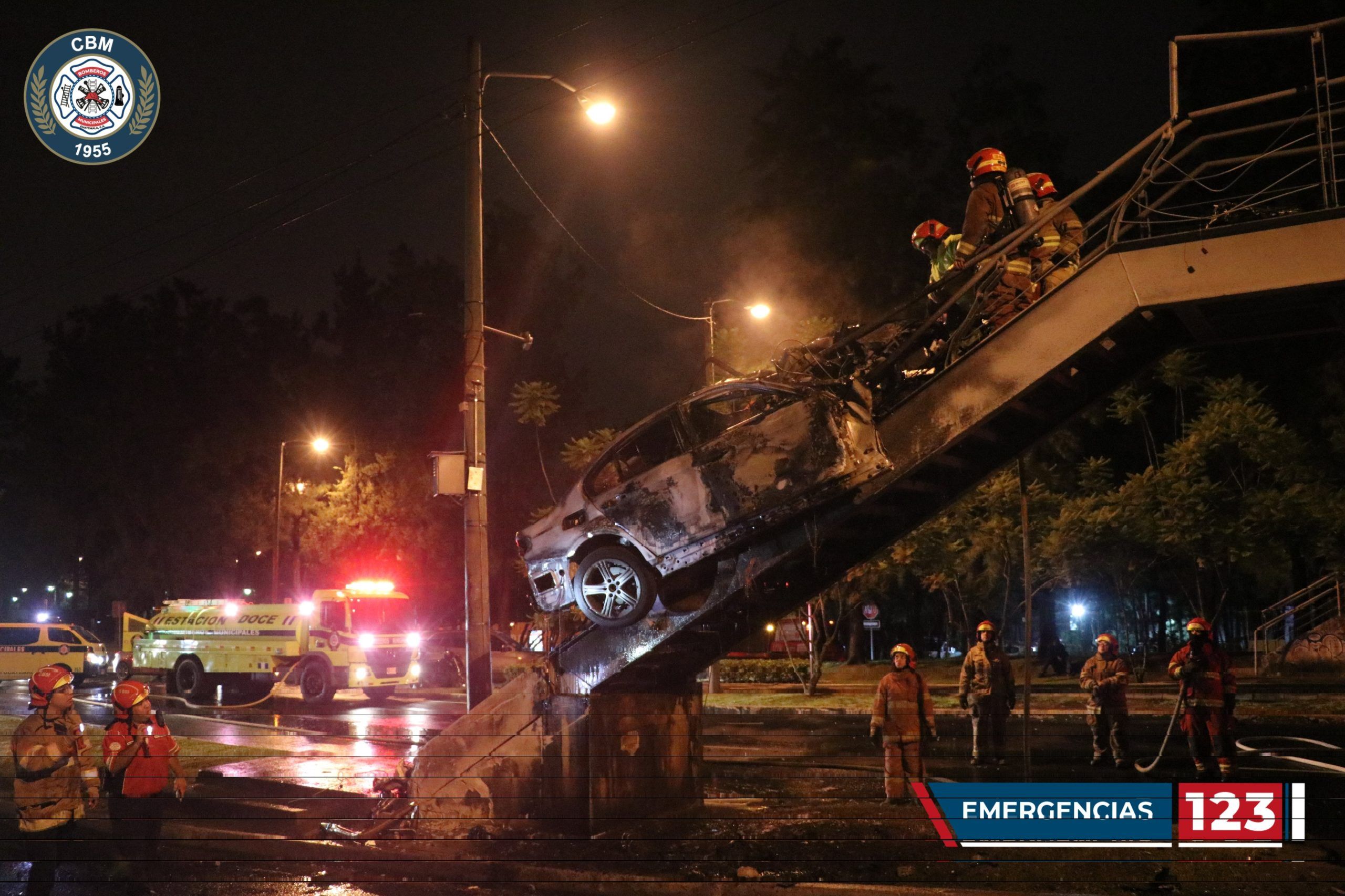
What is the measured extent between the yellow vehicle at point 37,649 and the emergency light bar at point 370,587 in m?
10.6

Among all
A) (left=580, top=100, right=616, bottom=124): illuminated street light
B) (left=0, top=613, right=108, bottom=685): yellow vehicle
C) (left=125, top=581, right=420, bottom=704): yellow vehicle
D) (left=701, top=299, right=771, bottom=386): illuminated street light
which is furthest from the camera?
(left=0, top=613, right=108, bottom=685): yellow vehicle

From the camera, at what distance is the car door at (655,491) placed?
26.9ft

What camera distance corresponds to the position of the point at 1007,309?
25.9 feet

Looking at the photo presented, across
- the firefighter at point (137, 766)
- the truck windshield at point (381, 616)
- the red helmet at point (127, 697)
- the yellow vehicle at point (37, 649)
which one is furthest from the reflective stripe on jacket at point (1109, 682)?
the yellow vehicle at point (37, 649)

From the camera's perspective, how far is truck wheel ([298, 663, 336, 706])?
22422 millimetres

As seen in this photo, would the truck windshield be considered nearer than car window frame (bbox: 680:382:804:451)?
No

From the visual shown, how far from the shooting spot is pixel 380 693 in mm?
26281

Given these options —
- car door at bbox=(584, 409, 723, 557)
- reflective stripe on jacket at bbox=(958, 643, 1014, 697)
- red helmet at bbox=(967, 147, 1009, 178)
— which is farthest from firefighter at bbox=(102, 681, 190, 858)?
reflective stripe on jacket at bbox=(958, 643, 1014, 697)

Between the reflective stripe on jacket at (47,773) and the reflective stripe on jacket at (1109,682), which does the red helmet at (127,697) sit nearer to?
the reflective stripe on jacket at (47,773)

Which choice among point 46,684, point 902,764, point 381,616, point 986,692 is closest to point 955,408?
point 902,764

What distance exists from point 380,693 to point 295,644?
4236 millimetres

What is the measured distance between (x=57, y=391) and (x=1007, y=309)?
162 ft

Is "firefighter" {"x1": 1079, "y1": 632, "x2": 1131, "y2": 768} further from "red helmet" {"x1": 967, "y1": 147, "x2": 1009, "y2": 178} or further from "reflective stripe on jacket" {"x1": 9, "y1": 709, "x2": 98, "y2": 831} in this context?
"reflective stripe on jacket" {"x1": 9, "y1": 709, "x2": 98, "y2": 831}

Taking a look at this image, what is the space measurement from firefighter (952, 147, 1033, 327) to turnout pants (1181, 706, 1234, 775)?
456cm
